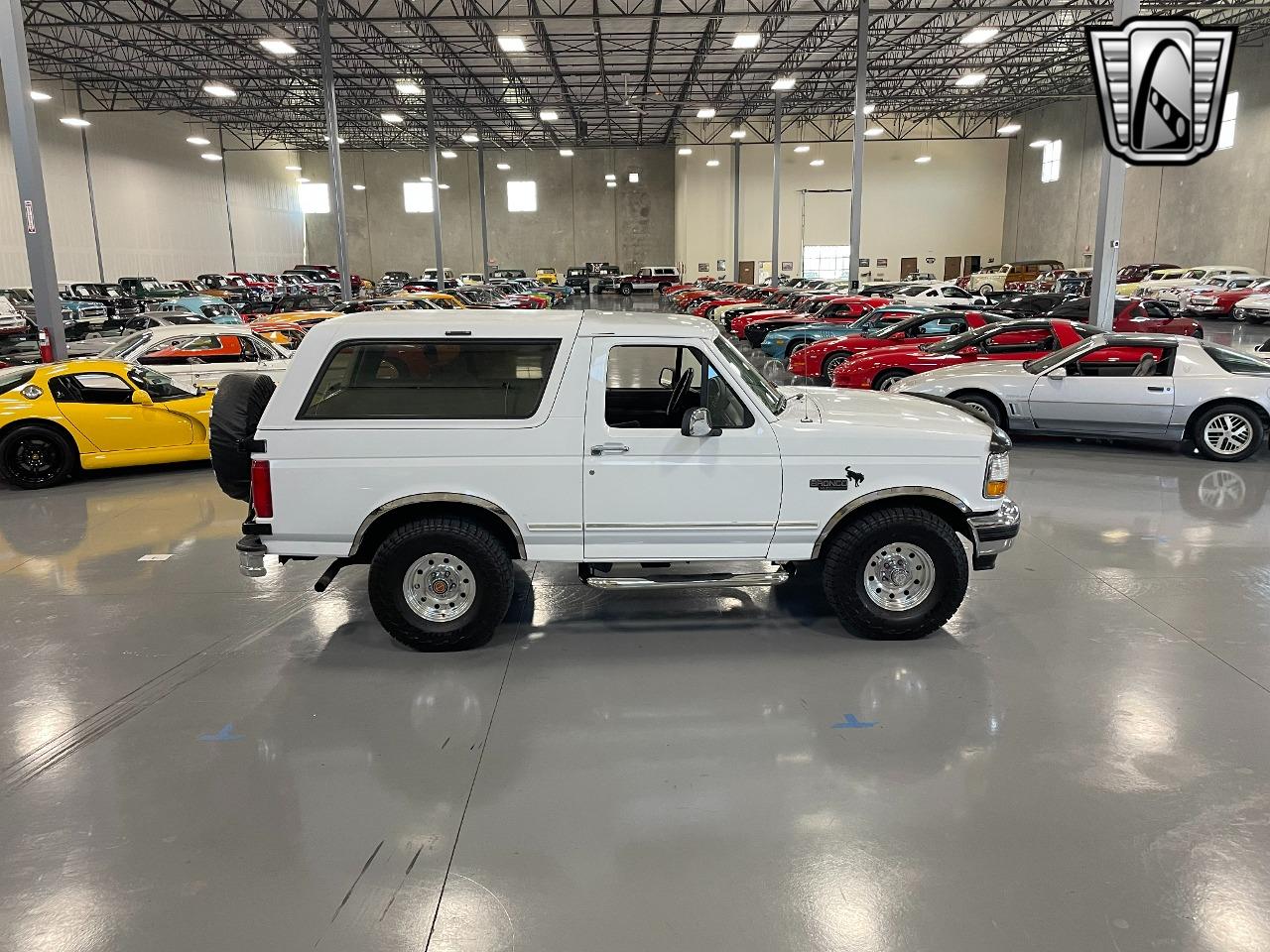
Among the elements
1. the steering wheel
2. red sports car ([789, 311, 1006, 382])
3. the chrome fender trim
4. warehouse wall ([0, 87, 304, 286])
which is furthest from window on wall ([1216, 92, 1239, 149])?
warehouse wall ([0, 87, 304, 286])

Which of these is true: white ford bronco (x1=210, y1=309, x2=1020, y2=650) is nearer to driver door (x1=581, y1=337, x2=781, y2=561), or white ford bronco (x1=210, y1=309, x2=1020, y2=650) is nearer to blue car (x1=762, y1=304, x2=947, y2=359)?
driver door (x1=581, y1=337, x2=781, y2=561)

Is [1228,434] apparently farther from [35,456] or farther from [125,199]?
[125,199]

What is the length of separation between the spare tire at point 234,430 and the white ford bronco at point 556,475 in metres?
0.01

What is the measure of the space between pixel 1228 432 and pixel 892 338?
6680 millimetres

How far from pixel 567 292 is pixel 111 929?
146 feet

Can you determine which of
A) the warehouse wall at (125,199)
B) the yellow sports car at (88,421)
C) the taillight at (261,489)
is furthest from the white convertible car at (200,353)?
the warehouse wall at (125,199)

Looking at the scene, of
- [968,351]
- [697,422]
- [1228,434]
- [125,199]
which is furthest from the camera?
[125,199]

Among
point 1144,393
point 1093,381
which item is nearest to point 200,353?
point 1093,381

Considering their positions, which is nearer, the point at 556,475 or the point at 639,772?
the point at 639,772

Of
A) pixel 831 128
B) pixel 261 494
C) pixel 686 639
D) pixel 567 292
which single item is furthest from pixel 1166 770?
pixel 831 128

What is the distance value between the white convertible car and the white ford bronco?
26.3 feet

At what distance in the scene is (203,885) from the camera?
128 inches

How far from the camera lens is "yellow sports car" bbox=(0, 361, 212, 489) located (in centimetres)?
948

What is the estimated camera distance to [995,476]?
17.1ft
